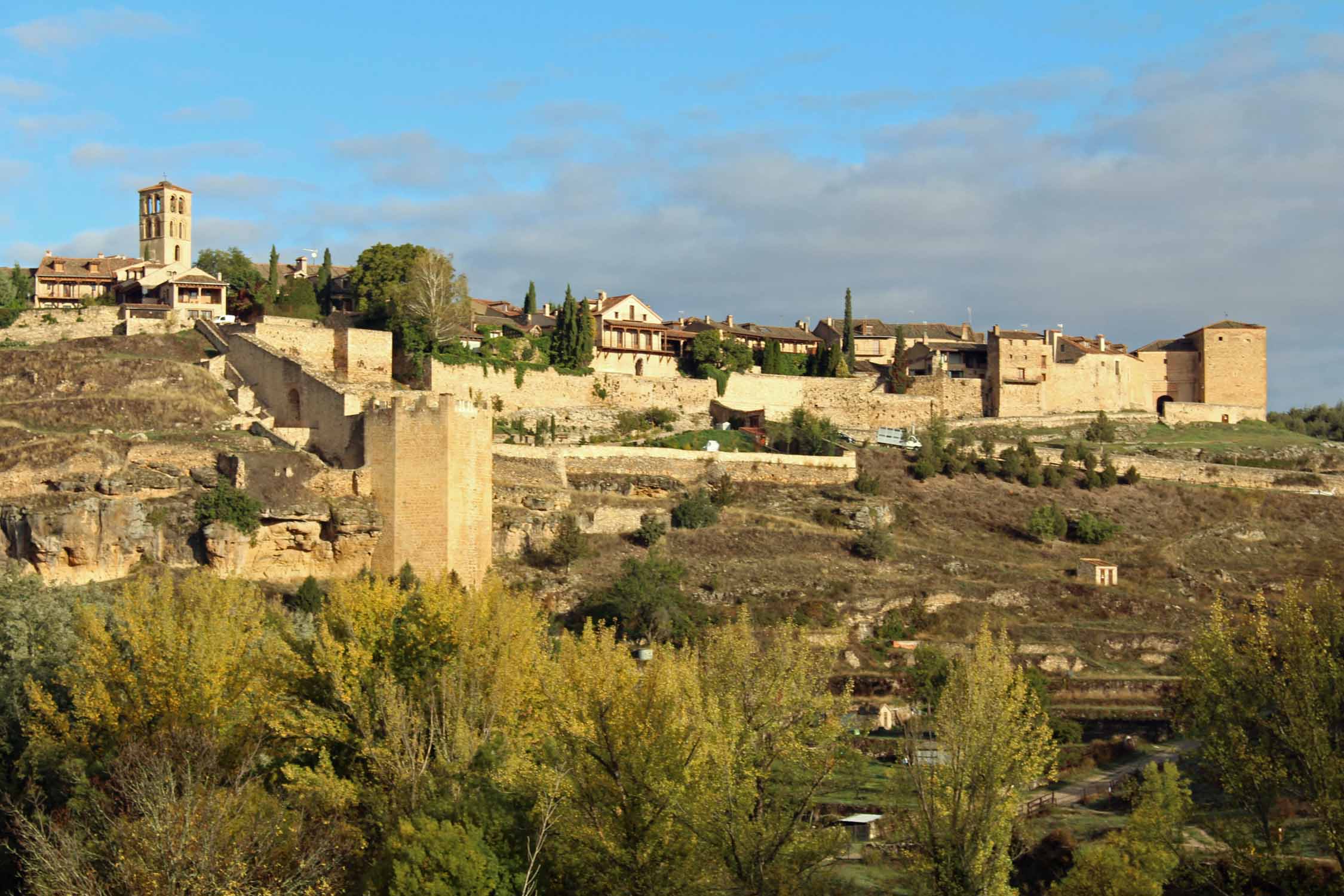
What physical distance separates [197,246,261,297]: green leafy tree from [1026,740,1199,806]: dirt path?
3787 centimetres

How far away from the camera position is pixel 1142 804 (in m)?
24.3

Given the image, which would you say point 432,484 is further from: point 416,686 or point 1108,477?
point 1108,477

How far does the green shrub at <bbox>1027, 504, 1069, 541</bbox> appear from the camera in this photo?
162 feet

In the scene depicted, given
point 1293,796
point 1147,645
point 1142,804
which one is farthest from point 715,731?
point 1147,645

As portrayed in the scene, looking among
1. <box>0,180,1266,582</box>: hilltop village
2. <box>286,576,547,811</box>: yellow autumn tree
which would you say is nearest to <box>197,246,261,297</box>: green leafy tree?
<box>0,180,1266,582</box>: hilltop village

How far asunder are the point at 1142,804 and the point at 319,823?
12562 mm

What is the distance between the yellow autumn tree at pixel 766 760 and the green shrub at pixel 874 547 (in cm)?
2033

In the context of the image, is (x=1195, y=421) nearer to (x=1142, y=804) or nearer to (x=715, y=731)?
(x=1142, y=804)

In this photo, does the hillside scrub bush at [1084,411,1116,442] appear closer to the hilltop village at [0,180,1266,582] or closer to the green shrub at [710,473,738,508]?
the hilltop village at [0,180,1266,582]

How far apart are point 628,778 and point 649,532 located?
23354 millimetres

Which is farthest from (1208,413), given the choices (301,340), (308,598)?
(308,598)

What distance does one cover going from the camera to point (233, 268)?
61.0 meters

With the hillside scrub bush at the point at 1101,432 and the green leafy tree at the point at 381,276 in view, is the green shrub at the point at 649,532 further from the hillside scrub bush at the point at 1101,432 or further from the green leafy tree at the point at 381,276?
the hillside scrub bush at the point at 1101,432

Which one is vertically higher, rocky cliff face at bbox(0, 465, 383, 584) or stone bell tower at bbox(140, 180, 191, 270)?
stone bell tower at bbox(140, 180, 191, 270)
